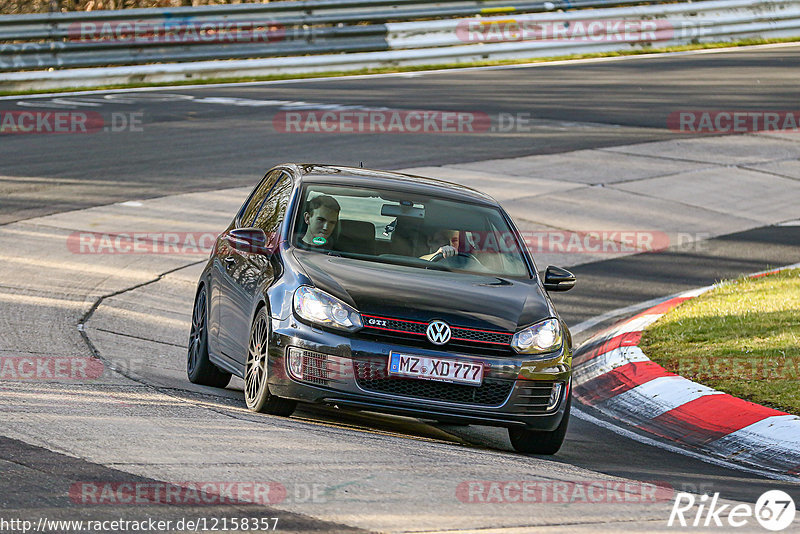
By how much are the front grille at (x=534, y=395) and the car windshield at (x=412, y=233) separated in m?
1.02

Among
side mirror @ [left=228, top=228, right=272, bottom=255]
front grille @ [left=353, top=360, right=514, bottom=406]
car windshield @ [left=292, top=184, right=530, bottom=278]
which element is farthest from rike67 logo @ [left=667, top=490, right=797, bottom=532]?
side mirror @ [left=228, top=228, right=272, bottom=255]

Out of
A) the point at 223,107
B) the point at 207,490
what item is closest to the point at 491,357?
the point at 207,490

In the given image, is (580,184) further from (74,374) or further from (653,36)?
(653,36)

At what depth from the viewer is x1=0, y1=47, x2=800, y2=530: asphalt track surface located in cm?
729

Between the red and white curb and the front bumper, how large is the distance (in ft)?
5.00

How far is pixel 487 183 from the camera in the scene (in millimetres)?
16781

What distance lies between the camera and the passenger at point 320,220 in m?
7.92

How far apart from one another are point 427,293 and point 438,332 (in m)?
0.34

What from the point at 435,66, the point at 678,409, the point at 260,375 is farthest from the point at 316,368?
the point at 435,66

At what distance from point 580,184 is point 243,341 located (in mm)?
10025

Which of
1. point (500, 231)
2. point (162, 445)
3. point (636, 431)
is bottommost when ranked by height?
point (636, 431)

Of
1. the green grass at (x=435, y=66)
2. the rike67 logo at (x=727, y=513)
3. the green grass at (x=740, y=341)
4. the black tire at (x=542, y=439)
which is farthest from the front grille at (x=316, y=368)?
the green grass at (x=435, y=66)

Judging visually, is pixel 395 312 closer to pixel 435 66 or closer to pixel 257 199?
pixel 257 199

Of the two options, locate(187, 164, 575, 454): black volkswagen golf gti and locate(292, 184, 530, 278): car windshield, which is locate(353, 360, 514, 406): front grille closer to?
locate(187, 164, 575, 454): black volkswagen golf gti
